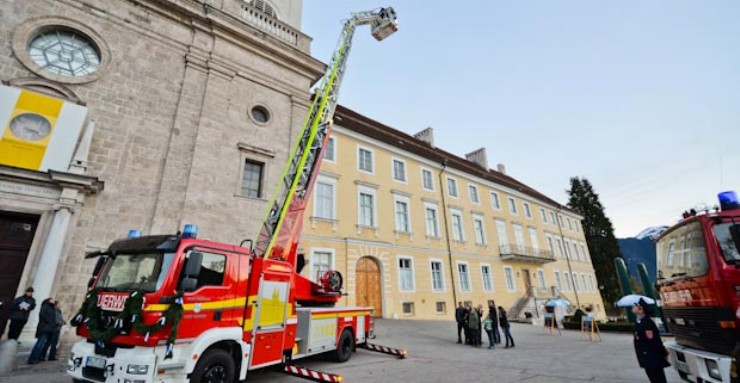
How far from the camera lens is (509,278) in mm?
26922

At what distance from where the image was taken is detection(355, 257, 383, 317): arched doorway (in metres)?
17.5

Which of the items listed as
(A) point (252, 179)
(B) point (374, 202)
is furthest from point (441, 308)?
(A) point (252, 179)

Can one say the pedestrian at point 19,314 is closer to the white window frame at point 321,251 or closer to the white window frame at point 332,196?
the white window frame at point 321,251

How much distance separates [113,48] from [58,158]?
4427mm

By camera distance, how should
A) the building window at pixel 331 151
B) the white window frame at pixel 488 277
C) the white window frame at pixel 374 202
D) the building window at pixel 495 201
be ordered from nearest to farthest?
the building window at pixel 331 151 → the white window frame at pixel 374 202 → the white window frame at pixel 488 277 → the building window at pixel 495 201

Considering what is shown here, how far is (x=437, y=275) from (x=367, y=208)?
22.7 feet

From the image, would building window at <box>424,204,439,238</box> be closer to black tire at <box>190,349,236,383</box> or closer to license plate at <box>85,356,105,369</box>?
black tire at <box>190,349,236,383</box>

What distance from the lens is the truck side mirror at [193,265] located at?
466 centimetres

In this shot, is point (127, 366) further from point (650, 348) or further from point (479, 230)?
point (479, 230)

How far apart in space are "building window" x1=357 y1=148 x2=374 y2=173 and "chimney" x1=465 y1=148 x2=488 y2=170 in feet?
53.4

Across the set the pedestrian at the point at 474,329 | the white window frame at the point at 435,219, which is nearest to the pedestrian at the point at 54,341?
the pedestrian at the point at 474,329

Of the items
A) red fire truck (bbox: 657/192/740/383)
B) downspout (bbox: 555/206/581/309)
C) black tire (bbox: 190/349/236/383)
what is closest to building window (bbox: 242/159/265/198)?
black tire (bbox: 190/349/236/383)

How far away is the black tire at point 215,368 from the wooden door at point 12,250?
772 cm

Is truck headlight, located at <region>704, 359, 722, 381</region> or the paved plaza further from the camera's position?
the paved plaza
